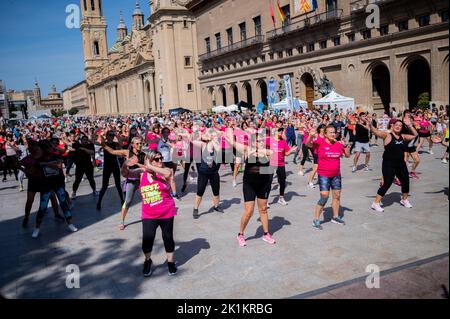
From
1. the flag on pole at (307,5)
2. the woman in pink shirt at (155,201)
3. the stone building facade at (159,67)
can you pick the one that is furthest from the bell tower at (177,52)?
the woman in pink shirt at (155,201)

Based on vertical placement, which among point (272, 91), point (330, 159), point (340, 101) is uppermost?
point (272, 91)

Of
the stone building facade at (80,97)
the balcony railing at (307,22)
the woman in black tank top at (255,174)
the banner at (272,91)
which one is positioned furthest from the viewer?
the stone building facade at (80,97)

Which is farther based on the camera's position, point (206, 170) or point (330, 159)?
point (206, 170)

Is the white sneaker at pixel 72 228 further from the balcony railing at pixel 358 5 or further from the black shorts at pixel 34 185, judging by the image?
the balcony railing at pixel 358 5

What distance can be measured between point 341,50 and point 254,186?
2916cm

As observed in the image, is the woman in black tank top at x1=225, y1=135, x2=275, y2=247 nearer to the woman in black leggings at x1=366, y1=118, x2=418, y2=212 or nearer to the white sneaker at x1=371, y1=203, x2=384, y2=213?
the woman in black leggings at x1=366, y1=118, x2=418, y2=212

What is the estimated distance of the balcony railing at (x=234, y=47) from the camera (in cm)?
4353

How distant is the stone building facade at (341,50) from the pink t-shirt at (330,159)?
19.9m

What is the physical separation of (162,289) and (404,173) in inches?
203

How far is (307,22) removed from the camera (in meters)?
35.0

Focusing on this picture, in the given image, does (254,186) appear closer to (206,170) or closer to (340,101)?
(206,170)

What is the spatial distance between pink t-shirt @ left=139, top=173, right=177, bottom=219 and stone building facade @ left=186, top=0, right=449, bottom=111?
22866mm

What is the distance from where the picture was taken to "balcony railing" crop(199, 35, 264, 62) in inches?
1714

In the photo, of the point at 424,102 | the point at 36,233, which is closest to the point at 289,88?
the point at 424,102
